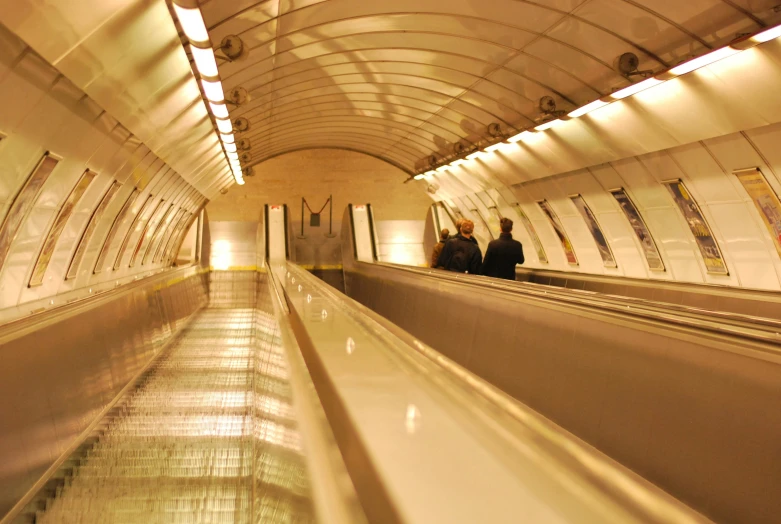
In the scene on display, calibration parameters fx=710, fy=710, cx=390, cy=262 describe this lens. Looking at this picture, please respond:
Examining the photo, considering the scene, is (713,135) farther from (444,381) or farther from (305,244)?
(305,244)

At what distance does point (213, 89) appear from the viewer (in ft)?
31.9

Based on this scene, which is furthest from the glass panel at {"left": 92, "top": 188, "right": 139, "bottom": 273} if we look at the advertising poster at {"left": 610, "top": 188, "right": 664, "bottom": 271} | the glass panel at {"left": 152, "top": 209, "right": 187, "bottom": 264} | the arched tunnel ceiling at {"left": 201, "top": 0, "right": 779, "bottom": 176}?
the advertising poster at {"left": 610, "top": 188, "right": 664, "bottom": 271}

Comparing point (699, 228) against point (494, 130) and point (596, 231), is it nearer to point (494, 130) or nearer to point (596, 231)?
point (596, 231)

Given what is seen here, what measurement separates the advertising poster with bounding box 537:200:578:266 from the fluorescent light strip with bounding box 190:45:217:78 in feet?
36.9

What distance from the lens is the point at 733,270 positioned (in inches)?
473

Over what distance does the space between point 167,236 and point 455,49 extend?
16.6 metres

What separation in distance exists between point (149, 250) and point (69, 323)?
19.3 m

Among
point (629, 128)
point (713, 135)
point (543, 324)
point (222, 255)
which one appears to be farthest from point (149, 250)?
point (543, 324)

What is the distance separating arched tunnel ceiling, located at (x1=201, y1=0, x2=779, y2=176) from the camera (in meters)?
9.64

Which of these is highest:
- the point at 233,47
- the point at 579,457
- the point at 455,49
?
the point at 455,49

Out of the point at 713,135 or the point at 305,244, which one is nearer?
the point at 713,135

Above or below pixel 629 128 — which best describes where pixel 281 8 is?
above

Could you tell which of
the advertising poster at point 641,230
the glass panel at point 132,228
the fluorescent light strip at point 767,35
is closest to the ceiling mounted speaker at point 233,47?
the fluorescent light strip at point 767,35

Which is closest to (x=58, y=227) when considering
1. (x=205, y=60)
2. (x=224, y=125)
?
(x=224, y=125)
